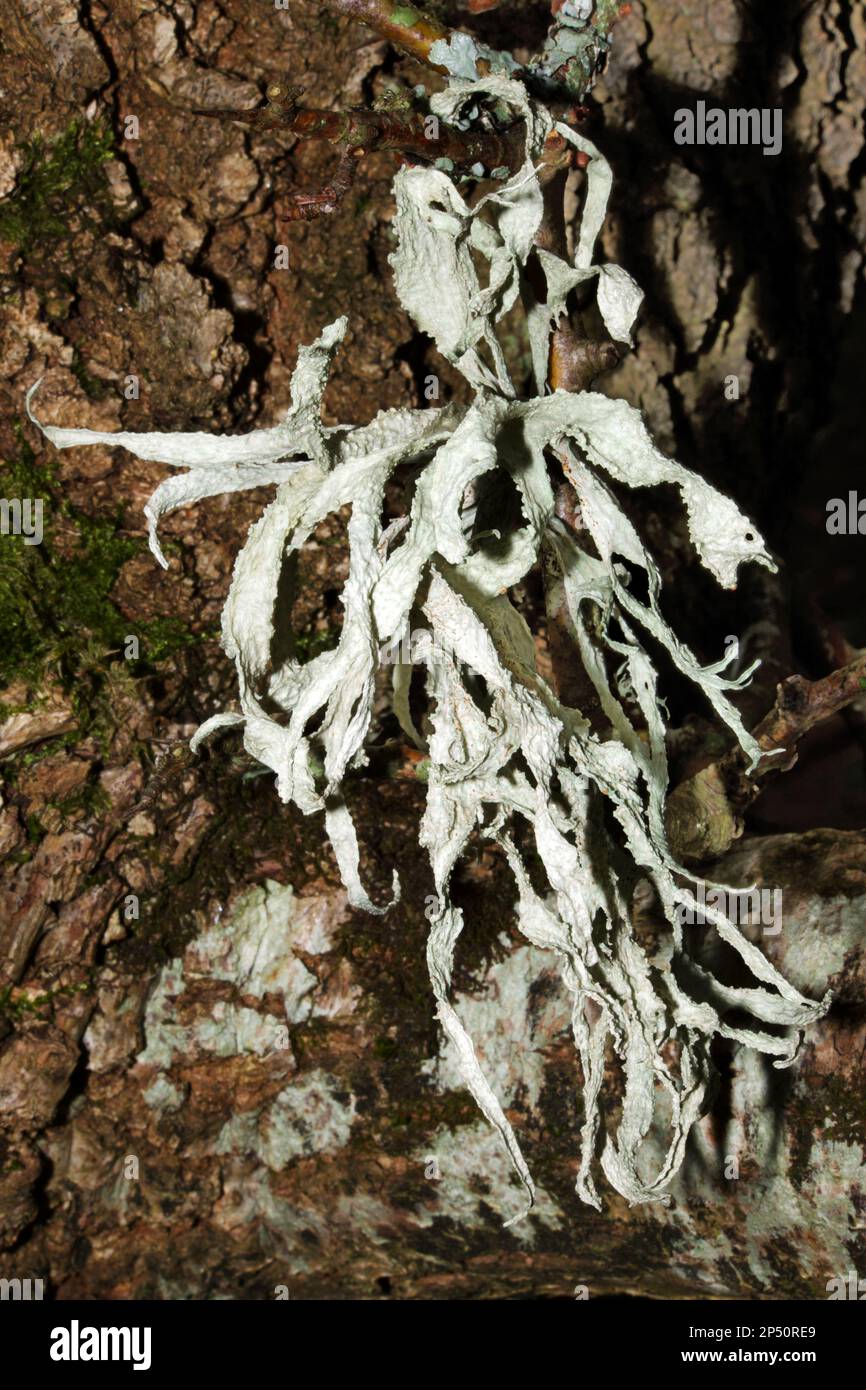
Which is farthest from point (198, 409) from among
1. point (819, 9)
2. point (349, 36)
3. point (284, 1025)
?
point (819, 9)

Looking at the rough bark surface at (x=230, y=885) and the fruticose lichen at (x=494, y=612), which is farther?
the rough bark surface at (x=230, y=885)

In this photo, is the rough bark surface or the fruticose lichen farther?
the rough bark surface

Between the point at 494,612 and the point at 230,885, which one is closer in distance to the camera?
the point at 494,612

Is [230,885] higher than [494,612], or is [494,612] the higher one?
[494,612]

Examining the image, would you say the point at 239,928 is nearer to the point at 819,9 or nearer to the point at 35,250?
the point at 35,250
